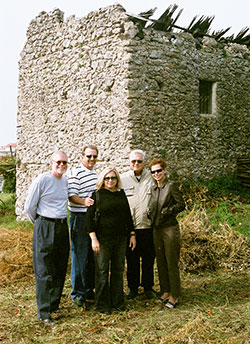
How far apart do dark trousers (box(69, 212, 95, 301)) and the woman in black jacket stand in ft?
0.98

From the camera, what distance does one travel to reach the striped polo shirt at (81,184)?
5.74 metres

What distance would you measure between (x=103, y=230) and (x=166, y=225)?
0.85 meters

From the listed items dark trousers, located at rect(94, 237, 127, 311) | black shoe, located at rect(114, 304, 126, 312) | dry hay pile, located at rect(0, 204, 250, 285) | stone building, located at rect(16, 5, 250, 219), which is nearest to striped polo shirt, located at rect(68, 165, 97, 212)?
dark trousers, located at rect(94, 237, 127, 311)

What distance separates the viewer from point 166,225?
5.72 metres

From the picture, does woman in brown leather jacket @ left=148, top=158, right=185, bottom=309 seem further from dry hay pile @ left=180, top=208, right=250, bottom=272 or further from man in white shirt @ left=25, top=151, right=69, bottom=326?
dry hay pile @ left=180, top=208, right=250, bottom=272

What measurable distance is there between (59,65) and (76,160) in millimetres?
2600

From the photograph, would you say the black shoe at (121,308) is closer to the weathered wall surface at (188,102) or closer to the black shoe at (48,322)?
the black shoe at (48,322)

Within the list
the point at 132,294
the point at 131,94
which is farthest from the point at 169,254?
the point at 131,94

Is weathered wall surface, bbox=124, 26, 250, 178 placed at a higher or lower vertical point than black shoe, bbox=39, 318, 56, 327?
higher

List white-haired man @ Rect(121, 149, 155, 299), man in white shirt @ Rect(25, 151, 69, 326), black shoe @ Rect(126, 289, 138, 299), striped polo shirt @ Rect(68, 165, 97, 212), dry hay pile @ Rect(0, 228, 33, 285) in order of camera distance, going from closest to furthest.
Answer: man in white shirt @ Rect(25, 151, 69, 326), striped polo shirt @ Rect(68, 165, 97, 212), white-haired man @ Rect(121, 149, 155, 299), black shoe @ Rect(126, 289, 138, 299), dry hay pile @ Rect(0, 228, 33, 285)

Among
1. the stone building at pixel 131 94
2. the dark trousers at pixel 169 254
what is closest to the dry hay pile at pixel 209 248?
the dark trousers at pixel 169 254

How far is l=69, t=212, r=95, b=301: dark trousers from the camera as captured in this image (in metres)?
5.77

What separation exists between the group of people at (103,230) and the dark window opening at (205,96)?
18.4 feet

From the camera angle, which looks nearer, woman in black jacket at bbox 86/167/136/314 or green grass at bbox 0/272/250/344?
green grass at bbox 0/272/250/344
